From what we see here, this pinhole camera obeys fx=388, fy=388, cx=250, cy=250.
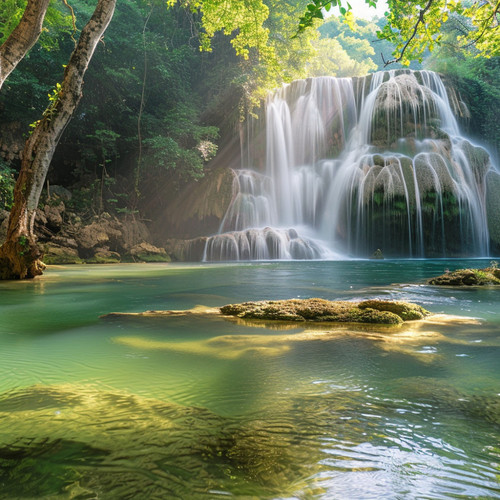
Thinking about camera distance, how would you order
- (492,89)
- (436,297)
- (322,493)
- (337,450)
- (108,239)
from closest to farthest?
(322,493) → (337,450) → (436,297) → (108,239) → (492,89)

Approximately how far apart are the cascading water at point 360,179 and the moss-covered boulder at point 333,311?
580 inches

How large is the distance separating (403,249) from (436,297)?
14.5 metres

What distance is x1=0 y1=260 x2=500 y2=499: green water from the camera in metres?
1.20

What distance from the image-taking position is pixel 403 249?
19.4 metres

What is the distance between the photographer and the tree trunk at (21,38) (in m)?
5.55

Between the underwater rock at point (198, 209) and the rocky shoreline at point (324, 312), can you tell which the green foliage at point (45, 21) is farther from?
the rocky shoreline at point (324, 312)

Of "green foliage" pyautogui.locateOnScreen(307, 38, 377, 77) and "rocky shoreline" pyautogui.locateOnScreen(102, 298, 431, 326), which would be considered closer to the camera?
"rocky shoreline" pyautogui.locateOnScreen(102, 298, 431, 326)

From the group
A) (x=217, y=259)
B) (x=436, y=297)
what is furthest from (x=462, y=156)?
(x=436, y=297)

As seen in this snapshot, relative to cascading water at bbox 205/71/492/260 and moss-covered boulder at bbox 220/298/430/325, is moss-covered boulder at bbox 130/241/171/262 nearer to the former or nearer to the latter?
cascading water at bbox 205/71/492/260

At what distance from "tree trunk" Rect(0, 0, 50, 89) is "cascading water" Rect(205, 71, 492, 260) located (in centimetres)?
1392

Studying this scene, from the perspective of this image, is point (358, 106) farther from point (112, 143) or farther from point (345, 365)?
point (345, 365)

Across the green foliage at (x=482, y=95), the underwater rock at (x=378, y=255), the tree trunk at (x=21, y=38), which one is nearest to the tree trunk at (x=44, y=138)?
the tree trunk at (x=21, y=38)

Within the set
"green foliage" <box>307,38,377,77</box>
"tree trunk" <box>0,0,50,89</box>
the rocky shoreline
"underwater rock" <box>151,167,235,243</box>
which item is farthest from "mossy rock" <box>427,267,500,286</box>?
"green foliage" <box>307,38,377,77</box>

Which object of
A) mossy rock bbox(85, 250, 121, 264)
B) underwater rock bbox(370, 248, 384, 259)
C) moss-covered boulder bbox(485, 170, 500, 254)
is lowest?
underwater rock bbox(370, 248, 384, 259)
